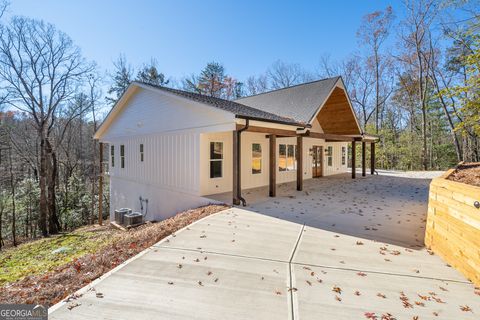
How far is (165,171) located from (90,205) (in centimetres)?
1436

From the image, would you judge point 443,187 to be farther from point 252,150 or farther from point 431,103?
point 431,103

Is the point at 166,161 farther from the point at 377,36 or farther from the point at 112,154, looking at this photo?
the point at 377,36

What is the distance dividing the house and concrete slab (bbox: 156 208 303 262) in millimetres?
1697

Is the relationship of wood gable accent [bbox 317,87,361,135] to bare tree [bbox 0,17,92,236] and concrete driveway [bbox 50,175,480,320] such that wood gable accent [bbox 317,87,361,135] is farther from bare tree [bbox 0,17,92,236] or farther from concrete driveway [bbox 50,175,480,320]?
bare tree [bbox 0,17,92,236]

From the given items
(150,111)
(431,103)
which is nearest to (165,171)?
(150,111)

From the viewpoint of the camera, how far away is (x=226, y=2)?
11023 mm

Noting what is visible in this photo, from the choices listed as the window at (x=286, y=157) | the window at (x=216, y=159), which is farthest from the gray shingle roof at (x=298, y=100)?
the window at (x=216, y=159)

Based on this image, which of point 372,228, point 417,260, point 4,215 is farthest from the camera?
point 4,215

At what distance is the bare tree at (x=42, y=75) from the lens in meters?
13.5

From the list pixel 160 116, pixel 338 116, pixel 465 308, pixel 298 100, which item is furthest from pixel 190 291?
pixel 338 116

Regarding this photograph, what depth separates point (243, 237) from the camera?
449 centimetres

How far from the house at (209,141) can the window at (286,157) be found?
0.17 feet

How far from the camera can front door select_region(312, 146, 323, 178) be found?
13.9 metres

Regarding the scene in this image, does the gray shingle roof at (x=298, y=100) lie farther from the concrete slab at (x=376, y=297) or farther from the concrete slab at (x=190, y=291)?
the concrete slab at (x=190, y=291)
